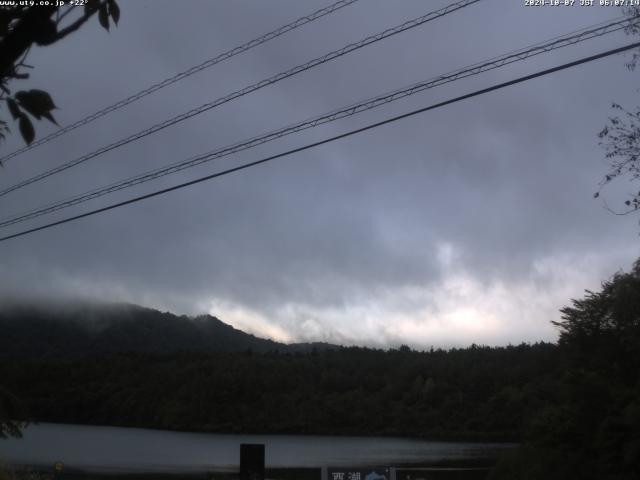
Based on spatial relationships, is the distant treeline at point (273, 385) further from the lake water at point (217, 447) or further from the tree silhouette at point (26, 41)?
the tree silhouette at point (26, 41)

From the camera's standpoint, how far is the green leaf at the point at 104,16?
329cm

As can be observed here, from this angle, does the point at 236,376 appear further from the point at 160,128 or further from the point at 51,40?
the point at 51,40

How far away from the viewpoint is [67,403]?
102 meters

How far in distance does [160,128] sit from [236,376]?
391 ft

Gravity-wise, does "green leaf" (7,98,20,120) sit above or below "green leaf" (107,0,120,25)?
below

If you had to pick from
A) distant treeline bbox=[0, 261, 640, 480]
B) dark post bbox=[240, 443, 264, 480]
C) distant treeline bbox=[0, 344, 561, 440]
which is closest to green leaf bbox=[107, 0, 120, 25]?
dark post bbox=[240, 443, 264, 480]

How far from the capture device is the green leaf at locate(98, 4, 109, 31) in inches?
129

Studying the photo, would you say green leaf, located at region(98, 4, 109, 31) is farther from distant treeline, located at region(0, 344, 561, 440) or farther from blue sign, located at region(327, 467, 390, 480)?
distant treeline, located at region(0, 344, 561, 440)

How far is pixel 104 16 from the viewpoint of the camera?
331 centimetres

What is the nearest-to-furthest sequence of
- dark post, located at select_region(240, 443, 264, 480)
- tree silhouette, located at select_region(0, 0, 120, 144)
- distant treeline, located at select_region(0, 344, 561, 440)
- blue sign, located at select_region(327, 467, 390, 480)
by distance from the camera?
tree silhouette, located at select_region(0, 0, 120, 144), dark post, located at select_region(240, 443, 264, 480), blue sign, located at select_region(327, 467, 390, 480), distant treeline, located at select_region(0, 344, 561, 440)

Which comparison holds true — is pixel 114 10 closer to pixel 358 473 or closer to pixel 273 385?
pixel 358 473

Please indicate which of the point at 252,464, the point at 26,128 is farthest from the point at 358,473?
the point at 26,128

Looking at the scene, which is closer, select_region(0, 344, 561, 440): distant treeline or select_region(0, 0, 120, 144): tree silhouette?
select_region(0, 0, 120, 144): tree silhouette

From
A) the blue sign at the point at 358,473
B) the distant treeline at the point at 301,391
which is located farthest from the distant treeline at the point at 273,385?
the blue sign at the point at 358,473
